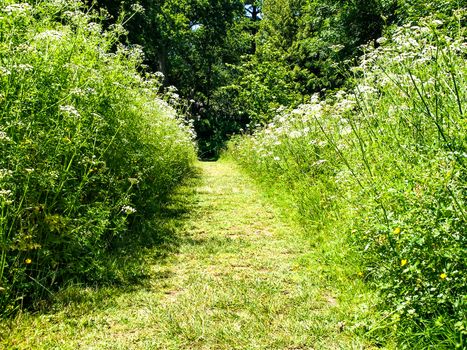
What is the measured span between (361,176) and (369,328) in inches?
60.5

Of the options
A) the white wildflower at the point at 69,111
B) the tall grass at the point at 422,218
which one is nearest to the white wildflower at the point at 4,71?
the white wildflower at the point at 69,111

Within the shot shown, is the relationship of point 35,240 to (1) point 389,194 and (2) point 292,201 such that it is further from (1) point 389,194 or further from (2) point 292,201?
(2) point 292,201

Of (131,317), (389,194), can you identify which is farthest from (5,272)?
(389,194)

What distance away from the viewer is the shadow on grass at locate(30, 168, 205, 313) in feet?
11.1

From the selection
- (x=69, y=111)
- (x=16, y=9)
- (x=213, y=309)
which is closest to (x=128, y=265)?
(x=213, y=309)

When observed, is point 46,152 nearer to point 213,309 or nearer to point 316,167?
point 213,309

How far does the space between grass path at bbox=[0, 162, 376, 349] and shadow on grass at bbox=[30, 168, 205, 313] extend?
Result: 0.03m

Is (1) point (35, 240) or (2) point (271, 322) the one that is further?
(1) point (35, 240)

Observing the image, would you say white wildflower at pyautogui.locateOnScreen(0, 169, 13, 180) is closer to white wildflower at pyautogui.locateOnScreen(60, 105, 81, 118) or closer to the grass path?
white wildflower at pyautogui.locateOnScreen(60, 105, 81, 118)

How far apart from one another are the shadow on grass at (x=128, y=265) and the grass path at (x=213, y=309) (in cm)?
3

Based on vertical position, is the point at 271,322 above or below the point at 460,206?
below

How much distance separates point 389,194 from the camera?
2732 mm

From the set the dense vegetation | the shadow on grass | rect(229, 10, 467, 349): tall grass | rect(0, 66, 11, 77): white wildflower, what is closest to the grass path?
the shadow on grass

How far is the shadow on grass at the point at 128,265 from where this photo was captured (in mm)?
3391
